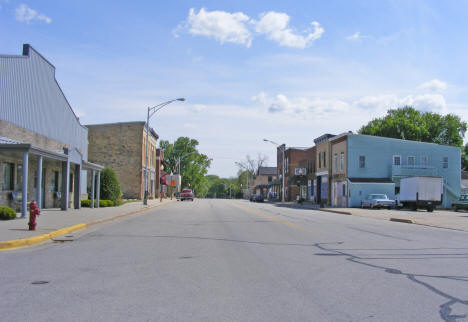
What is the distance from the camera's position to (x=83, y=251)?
11.7 m

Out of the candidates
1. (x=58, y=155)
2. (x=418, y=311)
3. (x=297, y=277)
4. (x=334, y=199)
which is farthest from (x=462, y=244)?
(x=334, y=199)

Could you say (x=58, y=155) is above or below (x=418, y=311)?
above

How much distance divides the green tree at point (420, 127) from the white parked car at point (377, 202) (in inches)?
1316

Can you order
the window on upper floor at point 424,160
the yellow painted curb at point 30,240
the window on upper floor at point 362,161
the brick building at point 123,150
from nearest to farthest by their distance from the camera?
the yellow painted curb at point 30,240 < the window on upper floor at point 362,161 < the window on upper floor at point 424,160 < the brick building at point 123,150

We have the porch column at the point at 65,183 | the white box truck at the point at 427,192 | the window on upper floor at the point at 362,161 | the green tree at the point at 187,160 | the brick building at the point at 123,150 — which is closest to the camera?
the porch column at the point at 65,183

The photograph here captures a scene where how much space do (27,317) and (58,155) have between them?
20076mm

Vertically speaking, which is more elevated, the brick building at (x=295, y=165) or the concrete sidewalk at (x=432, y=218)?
the brick building at (x=295, y=165)

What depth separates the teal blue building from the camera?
160ft

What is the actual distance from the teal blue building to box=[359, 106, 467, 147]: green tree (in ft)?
80.1

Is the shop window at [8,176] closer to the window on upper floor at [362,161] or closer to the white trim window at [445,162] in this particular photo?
the window on upper floor at [362,161]

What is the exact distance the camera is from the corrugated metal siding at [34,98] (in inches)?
902

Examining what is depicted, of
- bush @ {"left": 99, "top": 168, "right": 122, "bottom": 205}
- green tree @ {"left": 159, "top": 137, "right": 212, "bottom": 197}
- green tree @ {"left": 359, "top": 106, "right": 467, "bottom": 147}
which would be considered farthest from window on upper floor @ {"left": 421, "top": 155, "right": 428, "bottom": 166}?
green tree @ {"left": 159, "top": 137, "right": 212, "bottom": 197}

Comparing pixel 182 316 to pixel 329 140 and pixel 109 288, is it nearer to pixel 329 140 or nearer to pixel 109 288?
pixel 109 288

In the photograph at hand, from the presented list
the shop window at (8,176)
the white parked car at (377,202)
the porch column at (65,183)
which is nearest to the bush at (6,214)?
the shop window at (8,176)
